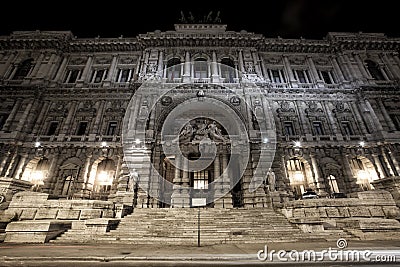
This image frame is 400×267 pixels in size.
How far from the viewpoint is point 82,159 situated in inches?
769

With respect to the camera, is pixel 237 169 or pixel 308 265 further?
pixel 237 169

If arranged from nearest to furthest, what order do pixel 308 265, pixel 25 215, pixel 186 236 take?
1. pixel 308 265
2. pixel 186 236
3. pixel 25 215

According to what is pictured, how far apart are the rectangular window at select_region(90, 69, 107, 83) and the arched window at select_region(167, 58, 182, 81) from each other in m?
8.25

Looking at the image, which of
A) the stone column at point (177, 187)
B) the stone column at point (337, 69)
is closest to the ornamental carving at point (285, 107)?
the stone column at point (337, 69)

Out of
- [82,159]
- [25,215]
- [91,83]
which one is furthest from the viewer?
[91,83]

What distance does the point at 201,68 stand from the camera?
25281mm

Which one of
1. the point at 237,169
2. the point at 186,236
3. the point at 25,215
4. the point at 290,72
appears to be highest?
the point at 290,72

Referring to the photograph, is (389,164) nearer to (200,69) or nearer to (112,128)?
(200,69)

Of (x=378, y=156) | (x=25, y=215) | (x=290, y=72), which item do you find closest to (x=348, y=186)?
(x=378, y=156)

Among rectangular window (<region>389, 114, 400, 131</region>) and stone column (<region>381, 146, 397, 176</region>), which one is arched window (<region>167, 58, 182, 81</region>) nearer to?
stone column (<region>381, 146, 397, 176</region>)

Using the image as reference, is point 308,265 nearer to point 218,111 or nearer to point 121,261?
point 121,261

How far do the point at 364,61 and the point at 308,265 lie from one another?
31.2m

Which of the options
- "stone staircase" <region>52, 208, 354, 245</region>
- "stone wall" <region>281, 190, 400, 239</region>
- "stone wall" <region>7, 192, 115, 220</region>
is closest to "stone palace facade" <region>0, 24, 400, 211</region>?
"stone staircase" <region>52, 208, 354, 245</region>

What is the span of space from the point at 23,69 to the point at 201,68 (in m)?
22.4
